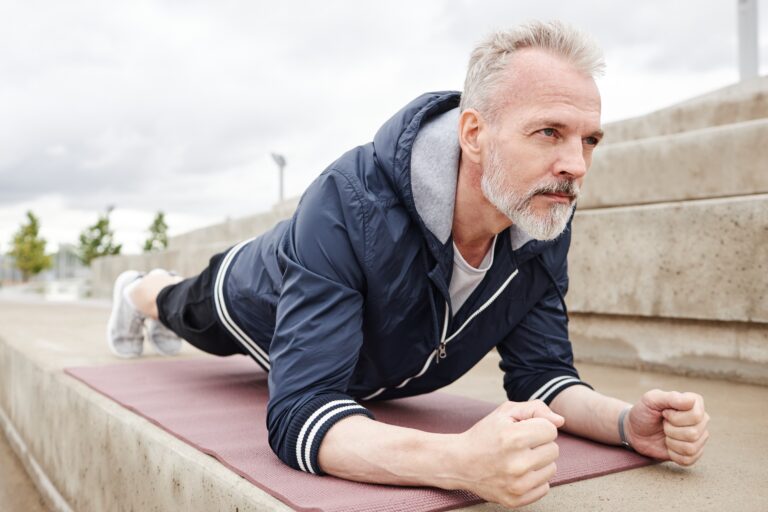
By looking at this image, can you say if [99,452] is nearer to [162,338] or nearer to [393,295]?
[393,295]

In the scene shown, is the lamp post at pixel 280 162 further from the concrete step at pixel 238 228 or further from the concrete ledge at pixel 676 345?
the concrete ledge at pixel 676 345

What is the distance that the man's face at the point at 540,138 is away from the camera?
4.80 ft

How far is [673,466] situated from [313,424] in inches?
31.9

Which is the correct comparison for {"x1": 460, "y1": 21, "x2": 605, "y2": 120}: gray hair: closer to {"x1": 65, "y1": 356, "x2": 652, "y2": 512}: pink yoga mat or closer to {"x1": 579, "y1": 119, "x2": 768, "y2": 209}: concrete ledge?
{"x1": 65, "y1": 356, "x2": 652, "y2": 512}: pink yoga mat

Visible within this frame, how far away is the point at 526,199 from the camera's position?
1495mm

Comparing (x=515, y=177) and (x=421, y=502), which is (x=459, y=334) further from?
(x=421, y=502)

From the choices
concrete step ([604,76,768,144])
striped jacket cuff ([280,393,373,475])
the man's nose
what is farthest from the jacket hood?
concrete step ([604,76,768,144])

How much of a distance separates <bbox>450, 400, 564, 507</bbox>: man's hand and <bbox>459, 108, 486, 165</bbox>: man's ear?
0.58m

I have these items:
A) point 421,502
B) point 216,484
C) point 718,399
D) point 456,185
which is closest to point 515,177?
point 456,185

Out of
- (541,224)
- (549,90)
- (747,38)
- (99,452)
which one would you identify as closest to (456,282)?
(541,224)

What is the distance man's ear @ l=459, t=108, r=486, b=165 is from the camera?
1.55m

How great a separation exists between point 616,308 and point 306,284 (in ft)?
6.94

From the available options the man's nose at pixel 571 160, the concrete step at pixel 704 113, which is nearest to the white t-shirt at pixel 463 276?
the man's nose at pixel 571 160

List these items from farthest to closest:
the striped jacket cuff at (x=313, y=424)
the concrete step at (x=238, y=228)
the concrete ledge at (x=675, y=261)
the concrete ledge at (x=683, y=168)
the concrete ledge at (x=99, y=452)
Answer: the concrete step at (x=238, y=228)
the concrete ledge at (x=683, y=168)
the concrete ledge at (x=675, y=261)
the concrete ledge at (x=99, y=452)
the striped jacket cuff at (x=313, y=424)
